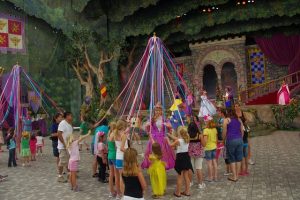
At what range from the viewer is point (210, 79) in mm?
26359

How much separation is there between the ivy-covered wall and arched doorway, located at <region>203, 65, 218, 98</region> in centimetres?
973

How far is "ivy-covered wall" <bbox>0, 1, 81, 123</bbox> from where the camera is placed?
24500mm

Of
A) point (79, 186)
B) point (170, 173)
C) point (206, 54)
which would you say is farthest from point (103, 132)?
point (206, 54)

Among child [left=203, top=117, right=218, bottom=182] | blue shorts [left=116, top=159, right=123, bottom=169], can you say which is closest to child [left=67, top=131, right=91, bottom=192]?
blue shorts [left=116, top=159, right=123, bottom=169]

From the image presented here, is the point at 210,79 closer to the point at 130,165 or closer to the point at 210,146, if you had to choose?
the point at 210,146

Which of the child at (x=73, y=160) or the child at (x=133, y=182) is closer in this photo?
the child at (x=133, y=182)

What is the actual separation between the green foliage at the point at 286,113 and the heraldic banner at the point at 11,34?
17.2 meters

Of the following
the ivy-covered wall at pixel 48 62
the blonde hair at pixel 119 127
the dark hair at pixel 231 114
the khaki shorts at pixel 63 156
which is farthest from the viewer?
the ivy-covered wall at pixel 48 62

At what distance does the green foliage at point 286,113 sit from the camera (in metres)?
17.3

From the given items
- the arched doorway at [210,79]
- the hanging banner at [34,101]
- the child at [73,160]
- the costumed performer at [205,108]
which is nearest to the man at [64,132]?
the child at [73,160]

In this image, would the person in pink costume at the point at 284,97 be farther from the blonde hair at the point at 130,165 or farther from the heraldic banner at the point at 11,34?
the heraldic banner at the point at 11,34

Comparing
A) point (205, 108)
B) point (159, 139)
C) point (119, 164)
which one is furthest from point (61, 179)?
point (205, 108)

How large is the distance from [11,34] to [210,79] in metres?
14.7

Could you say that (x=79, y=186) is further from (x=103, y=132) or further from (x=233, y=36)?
(x=233, y=36)
